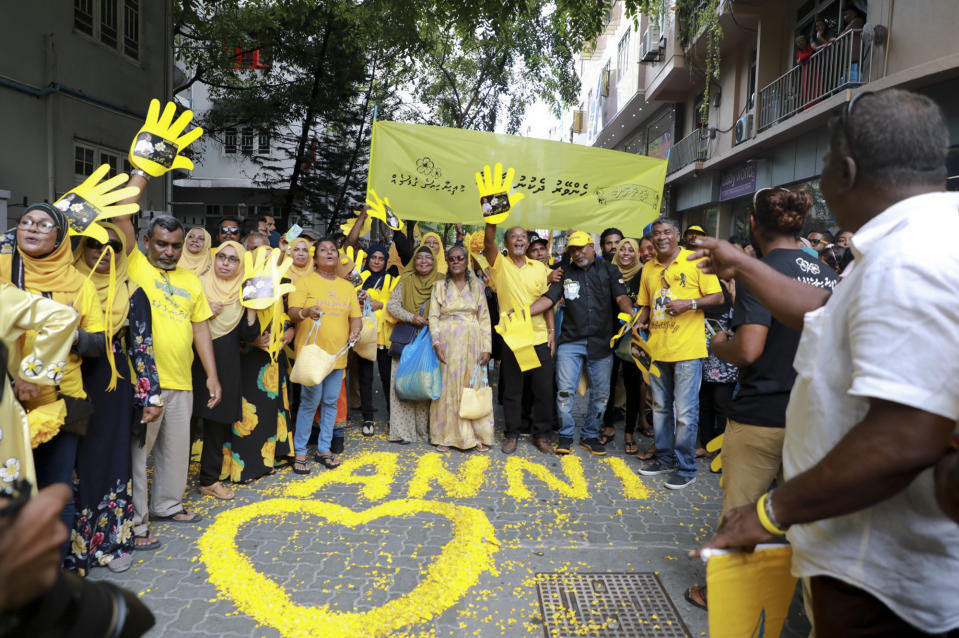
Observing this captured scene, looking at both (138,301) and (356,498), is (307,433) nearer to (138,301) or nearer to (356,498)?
(356,498)

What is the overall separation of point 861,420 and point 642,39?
23.1 meters

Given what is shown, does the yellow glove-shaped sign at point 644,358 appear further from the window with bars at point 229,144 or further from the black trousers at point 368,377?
the window with bars at point 229,144

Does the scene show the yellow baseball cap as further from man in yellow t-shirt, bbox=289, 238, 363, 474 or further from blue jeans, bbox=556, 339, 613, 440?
man in yellow t-shirt, bbox=289, 238, 363, 474

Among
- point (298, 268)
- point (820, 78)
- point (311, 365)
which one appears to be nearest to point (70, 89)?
point (298, 268)

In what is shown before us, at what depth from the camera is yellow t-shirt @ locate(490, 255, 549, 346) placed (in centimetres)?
636

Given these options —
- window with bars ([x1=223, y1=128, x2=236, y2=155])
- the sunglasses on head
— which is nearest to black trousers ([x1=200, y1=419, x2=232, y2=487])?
the sunglasses on head

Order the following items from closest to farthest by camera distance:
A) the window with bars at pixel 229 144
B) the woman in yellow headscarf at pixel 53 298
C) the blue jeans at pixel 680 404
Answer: the woman in yellow headscarf at pixel 53 298
the blue jeans at pixel 680 404
the window with bars at pixel 229 144

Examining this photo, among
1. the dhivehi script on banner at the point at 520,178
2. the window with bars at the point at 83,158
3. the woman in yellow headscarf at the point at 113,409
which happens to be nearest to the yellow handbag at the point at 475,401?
the dhivehi script on banner at the point at 520,178

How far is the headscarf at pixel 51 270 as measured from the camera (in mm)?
3141

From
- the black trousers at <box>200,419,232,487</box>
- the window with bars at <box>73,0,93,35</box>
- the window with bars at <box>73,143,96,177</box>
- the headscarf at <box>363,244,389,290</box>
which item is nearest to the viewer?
the black trousers at <box>200,419,232,487</box>

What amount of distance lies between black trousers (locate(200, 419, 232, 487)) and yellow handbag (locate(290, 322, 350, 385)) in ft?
2.49

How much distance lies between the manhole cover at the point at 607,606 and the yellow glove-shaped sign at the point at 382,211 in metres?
4.70

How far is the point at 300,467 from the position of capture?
17.8 ft

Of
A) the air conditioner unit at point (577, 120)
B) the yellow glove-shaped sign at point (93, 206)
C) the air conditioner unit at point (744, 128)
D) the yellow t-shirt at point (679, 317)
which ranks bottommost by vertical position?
the yellow t-shirt at point (679, 317)
